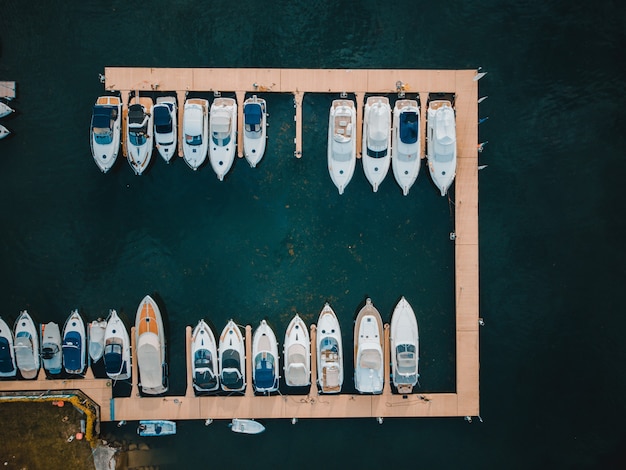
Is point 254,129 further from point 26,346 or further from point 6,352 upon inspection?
point 6,352

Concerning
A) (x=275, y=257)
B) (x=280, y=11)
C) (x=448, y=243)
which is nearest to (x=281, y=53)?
(x=280, y=11)

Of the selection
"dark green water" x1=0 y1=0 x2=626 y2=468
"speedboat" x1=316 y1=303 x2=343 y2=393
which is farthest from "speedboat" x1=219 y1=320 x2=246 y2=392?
→ "speedboat" x1=316 y1=303 x2=343 y2=393

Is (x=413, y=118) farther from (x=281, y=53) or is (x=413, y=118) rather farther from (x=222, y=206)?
(x=222, y=206)

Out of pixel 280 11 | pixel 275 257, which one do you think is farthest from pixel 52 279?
pixel 280 11

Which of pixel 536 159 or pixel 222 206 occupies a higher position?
pixel 536 159

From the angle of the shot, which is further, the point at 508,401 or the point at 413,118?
the point at 508,401

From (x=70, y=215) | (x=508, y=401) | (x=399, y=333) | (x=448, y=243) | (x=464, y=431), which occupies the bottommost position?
(x=464, y=431)

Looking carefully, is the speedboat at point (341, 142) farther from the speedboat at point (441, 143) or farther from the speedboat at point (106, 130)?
the speedboat at point (106, 130)
